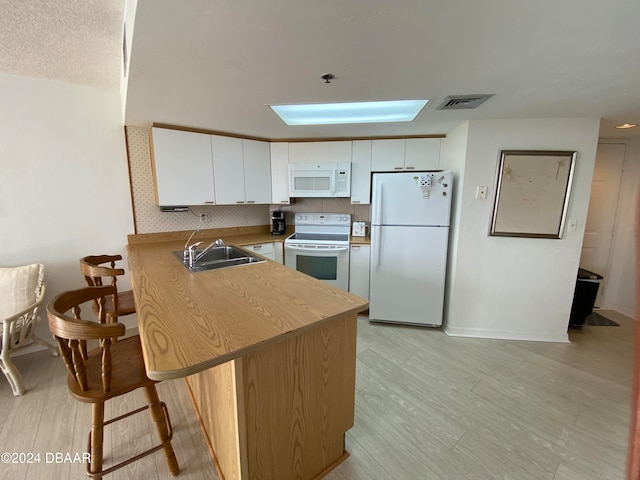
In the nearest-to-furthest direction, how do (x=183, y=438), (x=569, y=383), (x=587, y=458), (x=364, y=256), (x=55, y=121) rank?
(x=587, y=458) < (x=183, y=438) < (x=569, y=383) < (x=55, y=121) < (x=364, y=256)

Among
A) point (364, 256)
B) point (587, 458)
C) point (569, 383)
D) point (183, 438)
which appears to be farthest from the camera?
point (364, 256)

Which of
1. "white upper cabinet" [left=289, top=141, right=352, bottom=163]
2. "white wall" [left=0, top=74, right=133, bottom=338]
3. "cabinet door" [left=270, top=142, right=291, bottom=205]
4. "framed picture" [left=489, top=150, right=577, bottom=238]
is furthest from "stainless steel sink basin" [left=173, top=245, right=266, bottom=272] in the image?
"framed picture" [left=489, top=150, right=577, bottom=238]

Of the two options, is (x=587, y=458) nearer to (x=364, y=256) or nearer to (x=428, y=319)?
(x=428, y=319)

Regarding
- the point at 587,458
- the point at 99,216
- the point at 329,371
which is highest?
the point at 99,216

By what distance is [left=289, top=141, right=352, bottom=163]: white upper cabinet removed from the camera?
10.5 feet

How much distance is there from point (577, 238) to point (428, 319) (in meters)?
1.55

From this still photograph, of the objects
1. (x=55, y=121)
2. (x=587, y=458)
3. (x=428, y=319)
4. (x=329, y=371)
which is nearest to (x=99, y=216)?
(x=55, y=121)

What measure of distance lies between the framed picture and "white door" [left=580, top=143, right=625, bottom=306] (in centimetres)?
140

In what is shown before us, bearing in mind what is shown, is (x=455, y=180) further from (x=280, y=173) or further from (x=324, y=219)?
(x=280, y=173)

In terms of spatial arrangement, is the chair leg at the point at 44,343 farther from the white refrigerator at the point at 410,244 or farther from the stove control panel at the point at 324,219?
the white refrigerator at the point at 410,244

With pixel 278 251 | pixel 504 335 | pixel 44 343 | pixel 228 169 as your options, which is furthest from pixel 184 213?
pixel 504 335

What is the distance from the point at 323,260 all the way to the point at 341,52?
217 cm

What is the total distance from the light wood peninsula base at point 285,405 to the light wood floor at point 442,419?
0.67ft

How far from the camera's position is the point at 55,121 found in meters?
2.27
